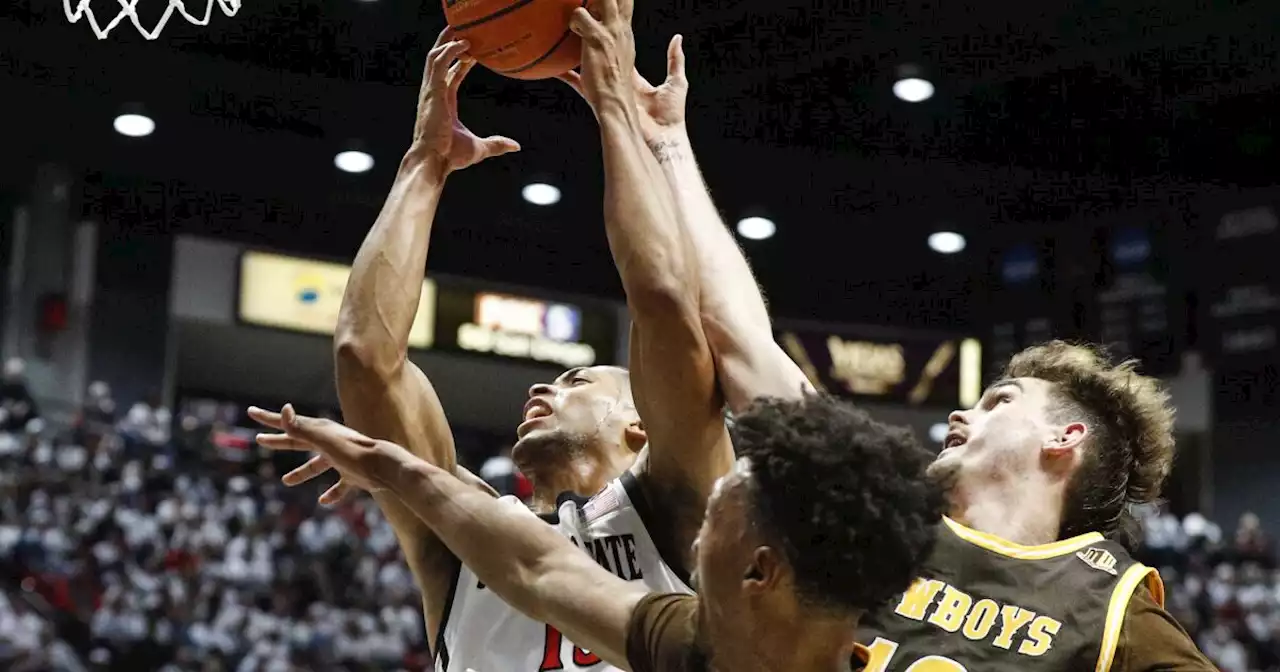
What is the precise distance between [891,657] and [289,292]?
11.6m

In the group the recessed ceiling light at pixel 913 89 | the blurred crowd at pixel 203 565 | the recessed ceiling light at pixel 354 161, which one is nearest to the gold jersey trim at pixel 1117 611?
the blurred crowd at pixel 203 565

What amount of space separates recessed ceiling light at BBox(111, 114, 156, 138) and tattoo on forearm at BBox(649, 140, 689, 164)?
10.2 meters

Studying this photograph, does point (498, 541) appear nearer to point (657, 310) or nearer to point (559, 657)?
→ point (657, 310)

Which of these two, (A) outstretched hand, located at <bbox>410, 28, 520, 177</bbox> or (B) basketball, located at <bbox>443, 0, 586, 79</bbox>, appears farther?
(A) outstretched hand, located at <bbox>410, 28, 520, 177</bbox>

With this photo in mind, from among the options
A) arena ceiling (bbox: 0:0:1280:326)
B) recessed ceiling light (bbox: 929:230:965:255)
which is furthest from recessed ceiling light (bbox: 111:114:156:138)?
recessed ceiling light (bbox: 929:230:965:255)

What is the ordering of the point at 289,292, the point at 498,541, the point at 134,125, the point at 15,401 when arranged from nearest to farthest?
the point at 498,541
the point at 15,401
the point at 134,125
the point at 289,292

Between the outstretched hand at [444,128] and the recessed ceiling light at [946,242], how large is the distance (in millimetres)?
11475

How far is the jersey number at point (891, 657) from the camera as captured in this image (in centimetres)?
264

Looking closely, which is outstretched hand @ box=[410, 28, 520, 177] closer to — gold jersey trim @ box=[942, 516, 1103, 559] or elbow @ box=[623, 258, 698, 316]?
elbow @ box=[623, 258, 698, 316]

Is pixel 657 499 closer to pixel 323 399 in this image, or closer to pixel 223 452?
pixel 223 452

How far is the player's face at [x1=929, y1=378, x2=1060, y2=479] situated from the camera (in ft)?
9.95

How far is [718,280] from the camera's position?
280 cm

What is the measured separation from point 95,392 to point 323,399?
9.89ft

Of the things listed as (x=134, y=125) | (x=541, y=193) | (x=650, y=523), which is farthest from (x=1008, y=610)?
(x=541, y=193)
